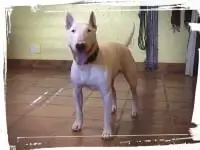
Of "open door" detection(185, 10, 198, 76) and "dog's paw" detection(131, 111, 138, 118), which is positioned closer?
"open door" detection(185, 10, 198, 76)

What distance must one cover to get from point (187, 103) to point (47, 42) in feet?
0.84

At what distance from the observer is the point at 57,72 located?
2.16 feet

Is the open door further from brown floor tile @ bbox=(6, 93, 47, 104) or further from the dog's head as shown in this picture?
brown floor tile @ bbox=(6, 93, 47, 104)

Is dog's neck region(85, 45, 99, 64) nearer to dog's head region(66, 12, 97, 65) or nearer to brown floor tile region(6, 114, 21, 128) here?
dog's head region(66, 12, 97, 65)

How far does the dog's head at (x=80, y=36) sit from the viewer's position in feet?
2.02

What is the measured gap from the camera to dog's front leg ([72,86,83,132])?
0.65m

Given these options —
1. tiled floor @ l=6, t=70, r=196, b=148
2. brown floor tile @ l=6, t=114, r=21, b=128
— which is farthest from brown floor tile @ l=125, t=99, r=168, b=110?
brown floor tile @ l=6, t=114, r=21, b=128

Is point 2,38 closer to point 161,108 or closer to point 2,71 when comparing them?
point 2,71

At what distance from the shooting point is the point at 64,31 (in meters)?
0.62

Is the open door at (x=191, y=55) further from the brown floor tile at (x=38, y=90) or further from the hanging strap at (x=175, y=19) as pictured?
the brown floor tile at (x=38, y=90)

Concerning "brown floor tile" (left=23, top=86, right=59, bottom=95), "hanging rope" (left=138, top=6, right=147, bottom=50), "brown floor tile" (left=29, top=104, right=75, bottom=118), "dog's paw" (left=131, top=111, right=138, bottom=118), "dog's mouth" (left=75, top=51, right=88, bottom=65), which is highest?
"hanging rope" (left=138, top=6, right=147, bottom=50)

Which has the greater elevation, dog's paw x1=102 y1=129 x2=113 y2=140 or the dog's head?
the dog's head

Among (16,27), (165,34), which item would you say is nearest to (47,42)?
(16,27)

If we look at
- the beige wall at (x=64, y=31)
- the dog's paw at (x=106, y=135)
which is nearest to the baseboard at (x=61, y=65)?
the beige wall at (x=64, y=31)
